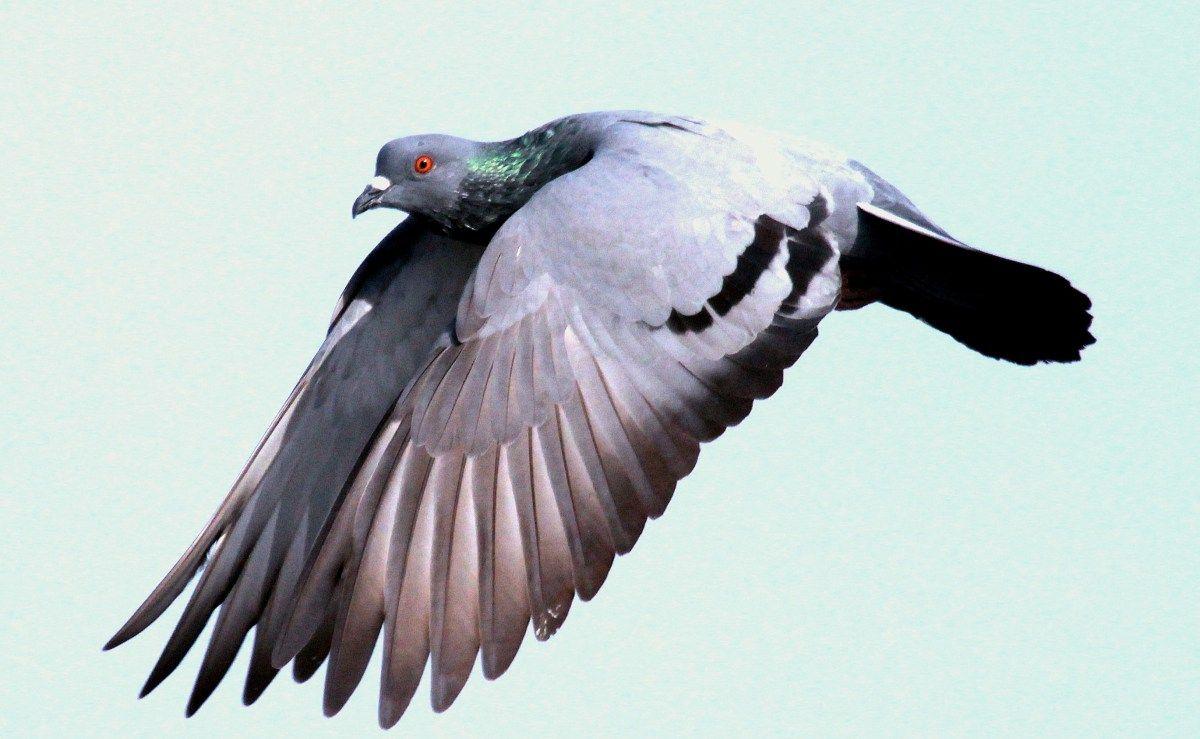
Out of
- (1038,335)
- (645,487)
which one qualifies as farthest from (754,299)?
(1038,335)

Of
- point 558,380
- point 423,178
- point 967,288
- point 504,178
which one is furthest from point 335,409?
point 967,288

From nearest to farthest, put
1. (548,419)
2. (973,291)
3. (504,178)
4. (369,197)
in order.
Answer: (548,419) < (973,291) < (504,178) < (369,197)

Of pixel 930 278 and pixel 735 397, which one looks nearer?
pixel 735 397

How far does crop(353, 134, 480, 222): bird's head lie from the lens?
31.8 ft

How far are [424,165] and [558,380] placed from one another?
2443mm

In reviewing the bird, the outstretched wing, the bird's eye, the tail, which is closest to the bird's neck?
the bird

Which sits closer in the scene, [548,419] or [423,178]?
[548,419]

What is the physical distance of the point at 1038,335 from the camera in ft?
29.9

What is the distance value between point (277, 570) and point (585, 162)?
102 inches

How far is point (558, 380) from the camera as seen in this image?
7.71 m

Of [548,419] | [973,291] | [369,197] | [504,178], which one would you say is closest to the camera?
[548,419]

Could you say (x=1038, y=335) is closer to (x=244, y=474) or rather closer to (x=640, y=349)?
(x=640, y=349)

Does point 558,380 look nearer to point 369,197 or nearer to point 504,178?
point 504,178

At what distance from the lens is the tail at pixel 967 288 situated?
8.98 meters
